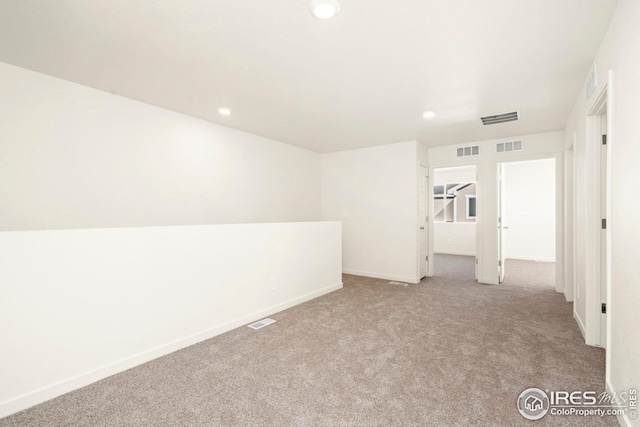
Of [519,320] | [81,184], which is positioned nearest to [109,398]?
[81,184]

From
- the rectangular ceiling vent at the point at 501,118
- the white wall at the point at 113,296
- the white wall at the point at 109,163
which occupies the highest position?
the rectangular ceiling vent at the point at 501,118

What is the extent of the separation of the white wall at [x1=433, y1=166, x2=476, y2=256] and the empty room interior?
12.8 ft

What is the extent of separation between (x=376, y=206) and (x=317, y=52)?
359 cm

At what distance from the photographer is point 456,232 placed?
8.66 metres

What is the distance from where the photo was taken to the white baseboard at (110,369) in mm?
1829

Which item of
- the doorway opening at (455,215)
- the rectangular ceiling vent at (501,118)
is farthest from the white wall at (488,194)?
the doorway opening at (455,215)

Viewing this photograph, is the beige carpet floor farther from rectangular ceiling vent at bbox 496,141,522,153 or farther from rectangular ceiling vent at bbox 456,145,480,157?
rectangular ceiling vent at bbox 456,145,480,157

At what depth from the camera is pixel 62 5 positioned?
1.81 metres

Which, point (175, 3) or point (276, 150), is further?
point (276, 150)

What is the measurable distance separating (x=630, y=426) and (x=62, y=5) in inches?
160

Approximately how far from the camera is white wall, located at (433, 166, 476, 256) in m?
8.40

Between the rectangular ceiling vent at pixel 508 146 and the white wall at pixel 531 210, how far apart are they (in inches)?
111

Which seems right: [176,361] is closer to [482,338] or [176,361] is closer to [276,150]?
[482,338]

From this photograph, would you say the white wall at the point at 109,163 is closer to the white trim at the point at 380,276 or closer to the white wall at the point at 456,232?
the white trim at the point at 380,276
